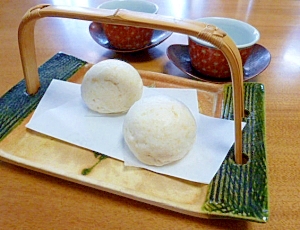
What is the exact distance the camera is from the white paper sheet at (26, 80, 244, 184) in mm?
498

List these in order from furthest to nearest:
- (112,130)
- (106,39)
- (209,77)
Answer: (106,39)
(209,77)
(112,130)

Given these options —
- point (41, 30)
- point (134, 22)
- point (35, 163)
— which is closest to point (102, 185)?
point (35, 163)

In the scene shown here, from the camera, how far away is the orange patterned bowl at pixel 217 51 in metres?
0.67

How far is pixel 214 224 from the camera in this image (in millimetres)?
430

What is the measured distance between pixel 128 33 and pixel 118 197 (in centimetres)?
50

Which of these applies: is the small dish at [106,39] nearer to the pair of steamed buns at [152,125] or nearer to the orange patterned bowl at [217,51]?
the orange patterned bowl at [217,51]

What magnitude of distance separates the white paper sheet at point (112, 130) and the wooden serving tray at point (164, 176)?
14 mm

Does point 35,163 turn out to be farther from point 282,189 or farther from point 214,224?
point 282,189

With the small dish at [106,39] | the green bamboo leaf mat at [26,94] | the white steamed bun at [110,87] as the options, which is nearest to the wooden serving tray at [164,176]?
the green bamboo leaf mat at [26,94]

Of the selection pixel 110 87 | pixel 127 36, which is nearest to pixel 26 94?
pixel 110 87

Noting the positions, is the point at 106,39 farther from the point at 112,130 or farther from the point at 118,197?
the point at 118,197

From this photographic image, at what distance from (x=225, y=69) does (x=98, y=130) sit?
35 cm

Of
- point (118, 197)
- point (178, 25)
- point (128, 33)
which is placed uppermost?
point (178, 25)

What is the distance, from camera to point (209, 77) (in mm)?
728
